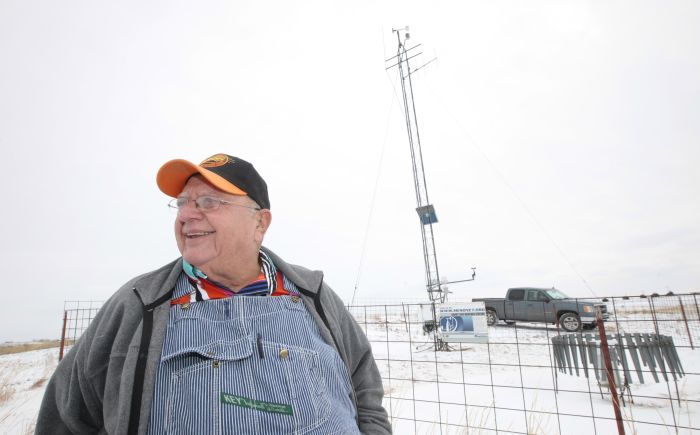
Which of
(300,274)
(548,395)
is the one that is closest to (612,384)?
(548,395)

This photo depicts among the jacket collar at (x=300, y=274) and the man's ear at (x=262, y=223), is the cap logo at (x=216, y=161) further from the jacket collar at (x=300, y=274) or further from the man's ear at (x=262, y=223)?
the jacket collar at (x=300, y=274)

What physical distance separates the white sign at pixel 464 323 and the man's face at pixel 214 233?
329cm

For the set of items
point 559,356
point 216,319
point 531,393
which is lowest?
point 531,393

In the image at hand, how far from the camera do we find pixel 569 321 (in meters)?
11.3

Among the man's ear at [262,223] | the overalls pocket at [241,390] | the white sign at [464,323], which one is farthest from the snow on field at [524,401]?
the overalls pocket at [241,390]

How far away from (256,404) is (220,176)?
1.00 metres

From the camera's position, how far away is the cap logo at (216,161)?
1693 millimetres

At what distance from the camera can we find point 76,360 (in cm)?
137

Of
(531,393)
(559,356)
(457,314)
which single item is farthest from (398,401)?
(559,356)

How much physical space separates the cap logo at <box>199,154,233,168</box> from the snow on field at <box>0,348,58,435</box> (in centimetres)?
400

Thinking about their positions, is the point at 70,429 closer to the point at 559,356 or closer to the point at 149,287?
the point at 149,287

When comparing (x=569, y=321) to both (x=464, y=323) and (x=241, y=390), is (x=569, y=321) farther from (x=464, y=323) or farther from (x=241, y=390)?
(x=241, y=390)

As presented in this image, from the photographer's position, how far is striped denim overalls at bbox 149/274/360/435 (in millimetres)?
1231

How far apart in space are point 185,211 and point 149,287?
390mm
